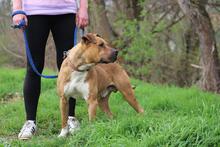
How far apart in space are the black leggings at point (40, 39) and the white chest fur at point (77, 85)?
1.11ft

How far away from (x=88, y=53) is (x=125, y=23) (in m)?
8.04

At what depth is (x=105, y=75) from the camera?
6.12 meters

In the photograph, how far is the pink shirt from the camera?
5.49 m

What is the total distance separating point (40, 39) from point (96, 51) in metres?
0.69

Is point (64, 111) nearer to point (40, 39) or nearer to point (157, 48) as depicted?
point (40, 39)

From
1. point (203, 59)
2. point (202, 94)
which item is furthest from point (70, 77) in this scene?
point (203, 59)

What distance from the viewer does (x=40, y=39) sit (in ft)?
18.5

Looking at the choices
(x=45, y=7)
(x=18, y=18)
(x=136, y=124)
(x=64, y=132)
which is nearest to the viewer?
(x=136, y=124)

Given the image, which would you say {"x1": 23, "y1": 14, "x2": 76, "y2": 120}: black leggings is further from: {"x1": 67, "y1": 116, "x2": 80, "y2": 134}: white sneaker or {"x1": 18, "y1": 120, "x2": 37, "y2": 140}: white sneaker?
{"x1": 67, "y1": 116, "x2": 80, "y2": 134}: white sneaker

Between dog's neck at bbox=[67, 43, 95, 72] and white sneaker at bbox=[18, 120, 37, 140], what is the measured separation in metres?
0.92

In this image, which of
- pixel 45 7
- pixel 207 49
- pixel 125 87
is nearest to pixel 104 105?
pixel 125 87

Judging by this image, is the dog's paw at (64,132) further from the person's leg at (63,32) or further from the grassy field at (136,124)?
the person's leg at (63,32)

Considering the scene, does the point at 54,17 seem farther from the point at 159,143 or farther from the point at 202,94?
the point at 202,94

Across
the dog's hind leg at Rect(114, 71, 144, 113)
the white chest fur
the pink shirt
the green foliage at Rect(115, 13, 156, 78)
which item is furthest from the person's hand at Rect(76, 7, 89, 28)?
the green foliage at Rect(115, 13, 156, 78)
